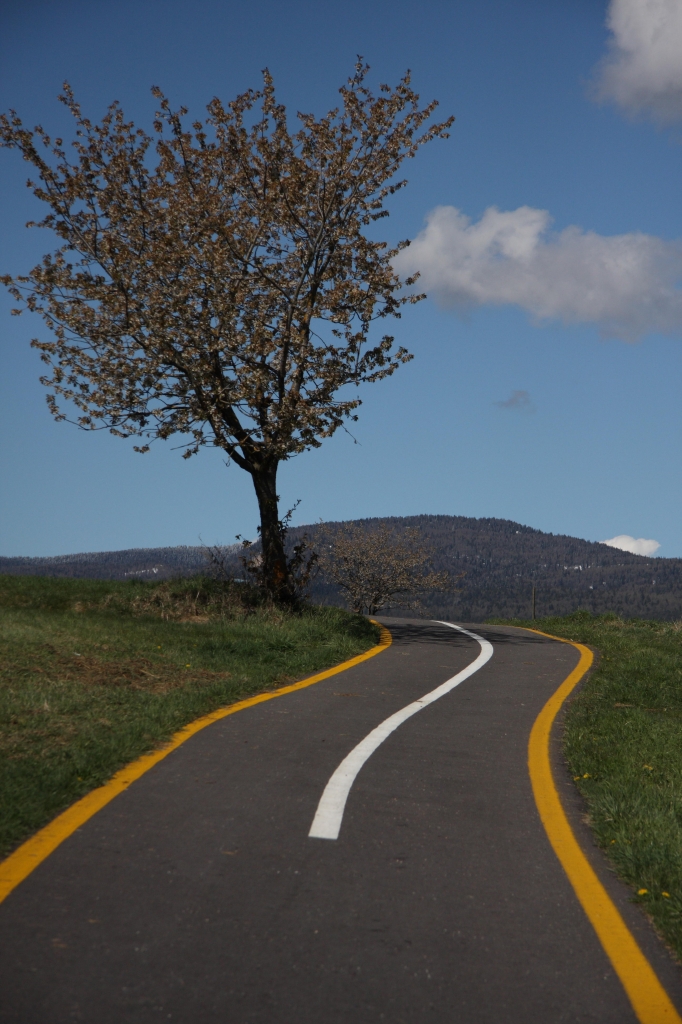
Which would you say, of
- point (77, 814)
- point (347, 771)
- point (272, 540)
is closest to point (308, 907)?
point (77, 814)

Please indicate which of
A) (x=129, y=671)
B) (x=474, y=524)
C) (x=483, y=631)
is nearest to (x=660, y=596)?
(x=474, y=524)

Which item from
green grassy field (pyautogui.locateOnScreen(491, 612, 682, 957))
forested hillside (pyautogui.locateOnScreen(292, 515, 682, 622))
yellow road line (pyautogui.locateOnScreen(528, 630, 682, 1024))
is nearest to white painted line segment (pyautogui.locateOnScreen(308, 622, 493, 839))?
yellow road line (pyautogui.locateOnScreen(528, 630, 682, 1024))

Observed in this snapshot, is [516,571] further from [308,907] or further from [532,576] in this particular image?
[308,907]

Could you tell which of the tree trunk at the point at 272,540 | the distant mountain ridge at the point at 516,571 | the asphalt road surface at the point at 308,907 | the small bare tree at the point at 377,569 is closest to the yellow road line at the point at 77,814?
the asphalt road surface at the point at 308,907

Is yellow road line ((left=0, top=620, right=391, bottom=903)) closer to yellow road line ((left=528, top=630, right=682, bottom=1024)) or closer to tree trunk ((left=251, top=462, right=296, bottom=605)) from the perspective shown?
yellow road line ((left=528, top=630, right=682, bottom=1024))

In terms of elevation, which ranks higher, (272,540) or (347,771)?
(272,540)

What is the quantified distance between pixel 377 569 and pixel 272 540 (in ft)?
112

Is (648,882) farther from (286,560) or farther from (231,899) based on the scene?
(286,560)

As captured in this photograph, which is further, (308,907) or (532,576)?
(532,576)

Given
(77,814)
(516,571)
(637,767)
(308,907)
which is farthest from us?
(516,571)

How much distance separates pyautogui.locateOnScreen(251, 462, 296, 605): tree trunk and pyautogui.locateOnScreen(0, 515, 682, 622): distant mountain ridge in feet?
343

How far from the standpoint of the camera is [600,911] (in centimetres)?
487

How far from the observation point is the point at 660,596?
15962 cm

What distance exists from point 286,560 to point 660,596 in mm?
151797
